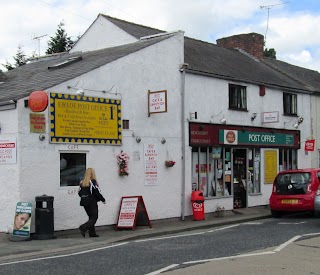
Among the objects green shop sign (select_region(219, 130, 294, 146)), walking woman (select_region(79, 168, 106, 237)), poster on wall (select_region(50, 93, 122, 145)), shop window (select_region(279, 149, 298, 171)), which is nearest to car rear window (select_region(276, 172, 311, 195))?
green shop sign (select_region(219, 130, 294, 146))

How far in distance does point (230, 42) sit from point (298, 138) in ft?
22.1

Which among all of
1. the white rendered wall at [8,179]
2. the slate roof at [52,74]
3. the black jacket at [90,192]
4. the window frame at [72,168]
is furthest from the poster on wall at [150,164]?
the white rendered wall at [8,179]

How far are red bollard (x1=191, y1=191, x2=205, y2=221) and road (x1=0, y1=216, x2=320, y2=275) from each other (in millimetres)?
2946

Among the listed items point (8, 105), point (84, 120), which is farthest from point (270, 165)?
point (8, 105)

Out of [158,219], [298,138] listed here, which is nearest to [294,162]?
[298,138]

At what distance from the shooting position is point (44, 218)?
12.4m

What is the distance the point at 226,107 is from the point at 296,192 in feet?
13.9

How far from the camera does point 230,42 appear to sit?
26.4 m

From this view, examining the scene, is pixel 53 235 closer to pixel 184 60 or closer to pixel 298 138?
pixel 184 60

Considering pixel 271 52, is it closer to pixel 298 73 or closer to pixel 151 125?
pixel 298 73

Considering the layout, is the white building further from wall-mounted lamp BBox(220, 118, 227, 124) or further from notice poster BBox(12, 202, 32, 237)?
notice poster BBox(12, 202, 32, 237)

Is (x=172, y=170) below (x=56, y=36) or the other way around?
below

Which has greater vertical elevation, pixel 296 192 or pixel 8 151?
pixel 8 151

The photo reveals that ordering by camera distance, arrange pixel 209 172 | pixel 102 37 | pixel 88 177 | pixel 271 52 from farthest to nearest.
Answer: pixel 271 52
pixel 102 37
pixel 209 172
pixel 88 177
